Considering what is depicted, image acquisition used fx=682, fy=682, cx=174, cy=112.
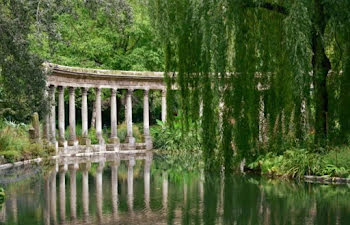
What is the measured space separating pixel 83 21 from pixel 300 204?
45.9 meters

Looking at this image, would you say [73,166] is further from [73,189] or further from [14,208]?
[14,208]

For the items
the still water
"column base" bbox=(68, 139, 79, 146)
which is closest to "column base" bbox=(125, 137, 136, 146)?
"column base" bbox=(68, 139, 79, 146)

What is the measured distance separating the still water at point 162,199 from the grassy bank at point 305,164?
102cm

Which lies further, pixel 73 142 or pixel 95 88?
pixel 95 88

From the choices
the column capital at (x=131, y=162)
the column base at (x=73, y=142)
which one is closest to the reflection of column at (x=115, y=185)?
the column capital at (x=131, y=162)

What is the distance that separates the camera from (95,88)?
2297 inches

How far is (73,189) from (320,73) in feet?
50.7

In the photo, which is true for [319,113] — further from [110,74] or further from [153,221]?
[110,74]

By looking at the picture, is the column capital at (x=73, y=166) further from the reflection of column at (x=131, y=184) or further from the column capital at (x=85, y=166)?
the reflection of column at (x=131, y=184)

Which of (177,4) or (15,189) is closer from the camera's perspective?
(177,4)

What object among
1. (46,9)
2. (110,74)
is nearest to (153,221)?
(46,9)

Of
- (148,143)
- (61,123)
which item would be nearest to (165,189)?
(61,123)

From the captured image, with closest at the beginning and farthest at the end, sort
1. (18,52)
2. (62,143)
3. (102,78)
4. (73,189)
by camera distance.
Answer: (18,52) < (73,189) < (62,143) < (102,78)

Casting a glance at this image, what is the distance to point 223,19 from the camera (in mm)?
17672
